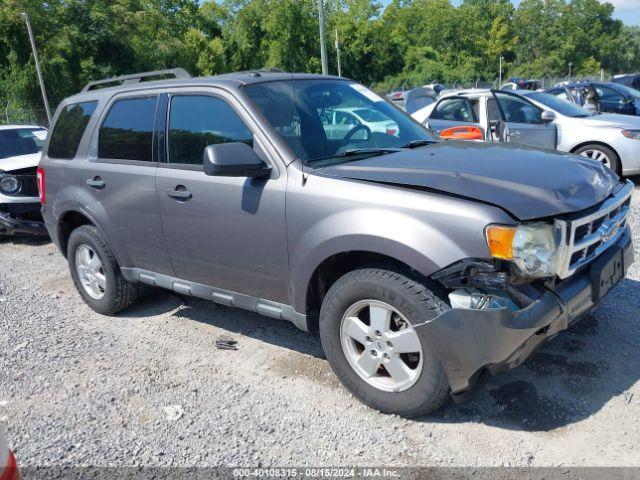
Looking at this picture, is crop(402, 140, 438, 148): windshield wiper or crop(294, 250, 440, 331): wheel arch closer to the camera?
crop(294, 250, 440, 331): wheel arch

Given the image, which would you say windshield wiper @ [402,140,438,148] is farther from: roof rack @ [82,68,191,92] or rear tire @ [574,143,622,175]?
rear tire @ [574,143,622,175]

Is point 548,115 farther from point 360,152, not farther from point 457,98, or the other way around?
point 360,152

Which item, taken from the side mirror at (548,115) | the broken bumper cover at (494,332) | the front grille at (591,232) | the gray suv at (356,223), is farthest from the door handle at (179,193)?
the side mirror at (548,115)

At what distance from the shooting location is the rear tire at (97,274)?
15.6ft

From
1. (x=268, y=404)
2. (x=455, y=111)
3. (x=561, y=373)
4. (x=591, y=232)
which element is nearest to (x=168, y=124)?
(x=268, y=404)

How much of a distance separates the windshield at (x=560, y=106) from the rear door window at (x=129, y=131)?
7.02 metres

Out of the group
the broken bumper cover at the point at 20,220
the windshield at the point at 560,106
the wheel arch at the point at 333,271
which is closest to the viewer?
the wheel arch at the point at 333,271

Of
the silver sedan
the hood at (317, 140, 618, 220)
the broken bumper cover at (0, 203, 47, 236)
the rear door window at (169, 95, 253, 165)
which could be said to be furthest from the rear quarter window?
the silver sedan

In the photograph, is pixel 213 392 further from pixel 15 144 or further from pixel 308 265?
pixel 15 144

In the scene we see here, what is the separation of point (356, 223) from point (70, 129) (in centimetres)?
312

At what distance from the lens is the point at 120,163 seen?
4418 millimetres

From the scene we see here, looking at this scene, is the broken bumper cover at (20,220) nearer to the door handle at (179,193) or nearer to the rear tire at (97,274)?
the rear tire at (97,274)

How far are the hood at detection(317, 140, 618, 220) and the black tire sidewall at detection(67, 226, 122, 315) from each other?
2.30m

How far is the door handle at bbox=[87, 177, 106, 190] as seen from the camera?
450 centimetres
